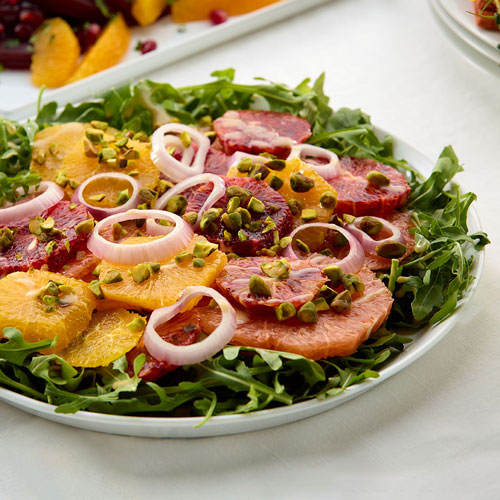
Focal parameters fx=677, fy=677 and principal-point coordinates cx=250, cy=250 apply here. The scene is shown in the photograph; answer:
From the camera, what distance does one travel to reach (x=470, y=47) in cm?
425

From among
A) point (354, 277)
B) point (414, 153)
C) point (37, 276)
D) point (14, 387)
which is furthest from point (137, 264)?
point (414, 153)

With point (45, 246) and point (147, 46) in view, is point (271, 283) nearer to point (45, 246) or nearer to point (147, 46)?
point (45, 246)

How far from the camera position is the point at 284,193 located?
2975mm

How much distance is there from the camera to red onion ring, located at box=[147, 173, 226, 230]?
2788 mm

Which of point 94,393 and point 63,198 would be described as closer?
point 94,393

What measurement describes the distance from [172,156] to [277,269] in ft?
3.18

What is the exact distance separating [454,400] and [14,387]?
1591 mm

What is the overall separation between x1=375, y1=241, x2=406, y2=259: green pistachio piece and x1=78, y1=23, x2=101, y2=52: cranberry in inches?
141

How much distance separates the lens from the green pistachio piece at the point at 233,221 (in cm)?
270

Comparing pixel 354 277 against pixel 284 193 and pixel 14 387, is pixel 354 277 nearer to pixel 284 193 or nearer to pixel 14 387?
pixel 284 193

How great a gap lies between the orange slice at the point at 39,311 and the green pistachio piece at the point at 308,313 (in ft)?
2.54

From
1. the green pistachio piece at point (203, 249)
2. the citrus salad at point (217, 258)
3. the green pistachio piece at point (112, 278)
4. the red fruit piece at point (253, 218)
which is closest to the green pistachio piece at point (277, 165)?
the citrus salad at point (217, 258)

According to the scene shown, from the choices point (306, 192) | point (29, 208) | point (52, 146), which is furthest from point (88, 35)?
point (306, 192)

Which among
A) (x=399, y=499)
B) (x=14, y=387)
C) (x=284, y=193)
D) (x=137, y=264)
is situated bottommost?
(x=14, y=387)
